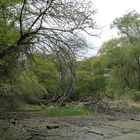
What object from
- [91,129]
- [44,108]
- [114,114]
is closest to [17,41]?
[91,129]

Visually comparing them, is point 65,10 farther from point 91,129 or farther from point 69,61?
point 91,129

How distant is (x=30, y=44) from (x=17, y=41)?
27.9 inches

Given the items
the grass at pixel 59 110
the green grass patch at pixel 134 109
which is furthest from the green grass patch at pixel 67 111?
the green grass patch at pixel 134 109

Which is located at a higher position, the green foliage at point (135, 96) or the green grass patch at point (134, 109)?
the green foliage at point (135, 96)

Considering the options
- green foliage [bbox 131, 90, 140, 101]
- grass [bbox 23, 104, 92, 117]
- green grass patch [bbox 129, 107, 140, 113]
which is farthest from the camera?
green foliage [bbox 131, 90, 140, 101]

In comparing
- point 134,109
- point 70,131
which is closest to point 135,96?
point 134,109

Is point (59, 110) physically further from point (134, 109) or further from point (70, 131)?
point (134, 109)

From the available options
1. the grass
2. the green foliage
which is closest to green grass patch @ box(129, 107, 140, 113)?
the green foliage

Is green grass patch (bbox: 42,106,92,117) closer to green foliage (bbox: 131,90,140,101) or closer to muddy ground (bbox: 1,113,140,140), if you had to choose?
muddy ground (bbox: 1,113,140,140)

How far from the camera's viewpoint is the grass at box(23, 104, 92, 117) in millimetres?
33500

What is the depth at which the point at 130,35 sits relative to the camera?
6359 centimetres

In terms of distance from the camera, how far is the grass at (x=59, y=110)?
33.5 metres

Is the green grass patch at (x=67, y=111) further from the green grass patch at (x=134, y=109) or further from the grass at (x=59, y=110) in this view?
the green grass patch at (x=134, y=109)

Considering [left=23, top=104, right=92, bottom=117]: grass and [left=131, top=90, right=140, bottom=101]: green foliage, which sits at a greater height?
[left=131, top=90, right=140, bottom=101]: green foliage
